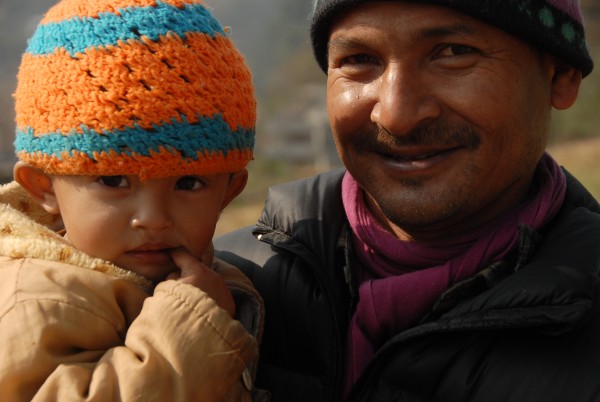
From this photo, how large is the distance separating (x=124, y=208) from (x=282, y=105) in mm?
17889

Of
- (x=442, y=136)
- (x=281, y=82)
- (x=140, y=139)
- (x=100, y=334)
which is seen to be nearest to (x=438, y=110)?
(x=442, y=136)

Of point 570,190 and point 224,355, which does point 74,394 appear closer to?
point 224,355

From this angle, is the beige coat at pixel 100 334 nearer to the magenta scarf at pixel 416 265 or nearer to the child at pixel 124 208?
the child at pixel 124 208

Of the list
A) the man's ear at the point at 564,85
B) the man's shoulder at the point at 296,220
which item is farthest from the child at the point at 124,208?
the man's ear at the point at 564,85

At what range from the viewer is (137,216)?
203cm

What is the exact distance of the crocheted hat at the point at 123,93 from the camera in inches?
76.8

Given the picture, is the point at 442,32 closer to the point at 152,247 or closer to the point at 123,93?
the point at 123,93

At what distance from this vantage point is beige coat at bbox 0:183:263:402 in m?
1.78

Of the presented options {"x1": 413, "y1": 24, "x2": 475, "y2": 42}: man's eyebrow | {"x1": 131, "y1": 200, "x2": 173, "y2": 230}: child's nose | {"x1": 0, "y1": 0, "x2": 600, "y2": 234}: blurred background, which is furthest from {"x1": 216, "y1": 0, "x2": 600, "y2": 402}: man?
{"x1": 0, "y1": 0, "x2": 600, "y2": 234}: blurred background

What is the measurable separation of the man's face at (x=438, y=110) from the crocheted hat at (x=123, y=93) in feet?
1.32

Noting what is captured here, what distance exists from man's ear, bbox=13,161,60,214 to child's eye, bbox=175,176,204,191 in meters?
0.40

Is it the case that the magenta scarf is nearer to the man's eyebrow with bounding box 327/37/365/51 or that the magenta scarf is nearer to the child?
the child

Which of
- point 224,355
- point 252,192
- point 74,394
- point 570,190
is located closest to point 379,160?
point 570,190

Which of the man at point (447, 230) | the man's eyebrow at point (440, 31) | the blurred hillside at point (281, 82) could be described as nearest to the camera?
the man at point (447, 230)
